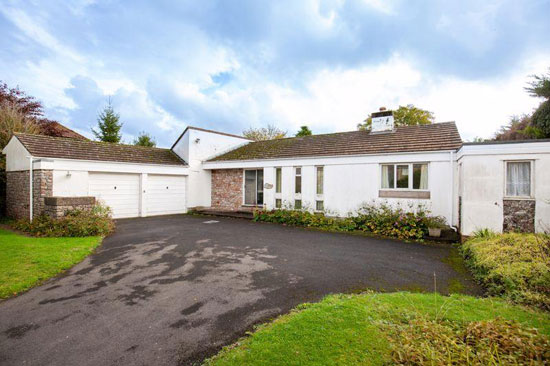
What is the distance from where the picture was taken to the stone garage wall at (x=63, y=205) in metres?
10.3

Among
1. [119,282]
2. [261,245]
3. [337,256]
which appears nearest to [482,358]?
[337,256]

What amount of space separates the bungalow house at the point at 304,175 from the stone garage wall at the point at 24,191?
0.05 metres

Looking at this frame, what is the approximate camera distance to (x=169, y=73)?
44.7ft

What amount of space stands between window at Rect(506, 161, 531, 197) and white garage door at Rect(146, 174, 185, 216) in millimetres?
16167

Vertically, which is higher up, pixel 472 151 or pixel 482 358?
pixel 472 151

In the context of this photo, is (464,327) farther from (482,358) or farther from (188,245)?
(188,245)

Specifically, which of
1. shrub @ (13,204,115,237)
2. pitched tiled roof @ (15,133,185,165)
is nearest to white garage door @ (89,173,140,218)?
pitched tiled roof @ (15,133,185,165)

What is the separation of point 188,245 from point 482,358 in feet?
25.6

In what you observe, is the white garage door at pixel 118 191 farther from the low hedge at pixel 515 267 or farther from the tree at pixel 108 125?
the low hedge at pixel 515 267

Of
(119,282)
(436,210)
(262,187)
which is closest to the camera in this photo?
(119,282)

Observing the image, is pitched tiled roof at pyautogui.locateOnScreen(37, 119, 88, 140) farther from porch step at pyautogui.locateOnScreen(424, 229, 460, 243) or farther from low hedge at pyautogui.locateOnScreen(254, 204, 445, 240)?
porch step at pyautogui.locateOnScreen(424, 229, 460, 243)

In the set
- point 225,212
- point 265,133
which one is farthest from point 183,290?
point 265,133

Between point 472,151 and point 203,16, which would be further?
point 203,16

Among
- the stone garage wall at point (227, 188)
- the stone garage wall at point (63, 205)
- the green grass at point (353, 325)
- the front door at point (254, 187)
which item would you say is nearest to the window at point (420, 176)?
the green grass at point (353, 325)
